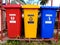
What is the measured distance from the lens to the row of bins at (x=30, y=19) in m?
6.72

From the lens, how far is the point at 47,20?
675cm

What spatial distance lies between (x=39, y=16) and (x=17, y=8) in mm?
991

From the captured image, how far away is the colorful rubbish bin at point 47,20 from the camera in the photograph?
6727mm

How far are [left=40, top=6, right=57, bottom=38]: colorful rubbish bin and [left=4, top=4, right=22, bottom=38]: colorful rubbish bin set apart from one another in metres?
0.79

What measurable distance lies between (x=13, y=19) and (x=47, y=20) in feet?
3.64

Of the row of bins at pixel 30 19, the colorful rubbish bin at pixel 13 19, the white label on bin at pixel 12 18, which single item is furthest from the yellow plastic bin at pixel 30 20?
the white label on bin at pixel 12 18

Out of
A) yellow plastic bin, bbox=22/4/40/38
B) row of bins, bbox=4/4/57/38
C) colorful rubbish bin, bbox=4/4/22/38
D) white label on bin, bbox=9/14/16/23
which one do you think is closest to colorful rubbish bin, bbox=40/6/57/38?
row of bins, bbox=4/4/57/38

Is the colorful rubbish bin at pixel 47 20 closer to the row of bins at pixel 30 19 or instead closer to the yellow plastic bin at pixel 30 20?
the row of bins at pixel 30 19

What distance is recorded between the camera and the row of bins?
6.72 metres

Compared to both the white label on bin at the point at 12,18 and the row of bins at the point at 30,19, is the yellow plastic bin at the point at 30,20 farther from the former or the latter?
the white label on bin at the point at 12,18

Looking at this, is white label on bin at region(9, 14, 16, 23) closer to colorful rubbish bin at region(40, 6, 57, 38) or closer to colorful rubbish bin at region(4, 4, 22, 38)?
colorful rubbish bin at region(4, 4, 22, 38)

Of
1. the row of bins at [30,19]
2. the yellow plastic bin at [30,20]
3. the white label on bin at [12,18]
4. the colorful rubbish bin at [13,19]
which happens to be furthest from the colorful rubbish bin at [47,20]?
the white label on bin at [12,18]

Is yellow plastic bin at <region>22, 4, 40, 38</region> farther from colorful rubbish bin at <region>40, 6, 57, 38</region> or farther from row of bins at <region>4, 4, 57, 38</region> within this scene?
colorful rubbish bin at <region>40, 6, 57, 38</region>

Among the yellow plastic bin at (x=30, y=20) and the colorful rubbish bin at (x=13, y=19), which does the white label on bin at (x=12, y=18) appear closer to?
the colorful rubbish bin at (x=13, y=19)
